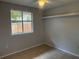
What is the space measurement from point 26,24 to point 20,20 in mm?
411

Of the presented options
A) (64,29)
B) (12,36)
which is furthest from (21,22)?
(64,29)

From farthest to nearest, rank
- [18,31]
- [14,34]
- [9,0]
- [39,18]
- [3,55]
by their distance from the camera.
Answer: [39,18] < [18,31] < [14,34] < [3,55] < [9,0]

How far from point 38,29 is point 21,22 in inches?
44.9

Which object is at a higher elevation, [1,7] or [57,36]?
[1,7]

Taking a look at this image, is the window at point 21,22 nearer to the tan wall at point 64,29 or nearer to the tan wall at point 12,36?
the tan wall at point 12,36

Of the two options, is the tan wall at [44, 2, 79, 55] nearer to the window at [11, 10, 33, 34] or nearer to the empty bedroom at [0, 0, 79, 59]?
the empty bedroom at [0, 0, 79, 59]

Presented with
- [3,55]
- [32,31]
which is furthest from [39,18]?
[3,55]

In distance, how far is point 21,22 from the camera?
3877 mm

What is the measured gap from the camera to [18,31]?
3.80m

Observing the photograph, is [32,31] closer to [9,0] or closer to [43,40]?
[43,40]

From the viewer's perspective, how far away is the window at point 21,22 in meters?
3.60

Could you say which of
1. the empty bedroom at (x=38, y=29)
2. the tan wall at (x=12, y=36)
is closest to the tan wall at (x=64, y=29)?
the empty bedroom at (x=38, y=29)

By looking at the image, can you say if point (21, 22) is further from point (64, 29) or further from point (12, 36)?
point (64, 29)

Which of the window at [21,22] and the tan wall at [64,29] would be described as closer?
the tan wall at [64,29]
